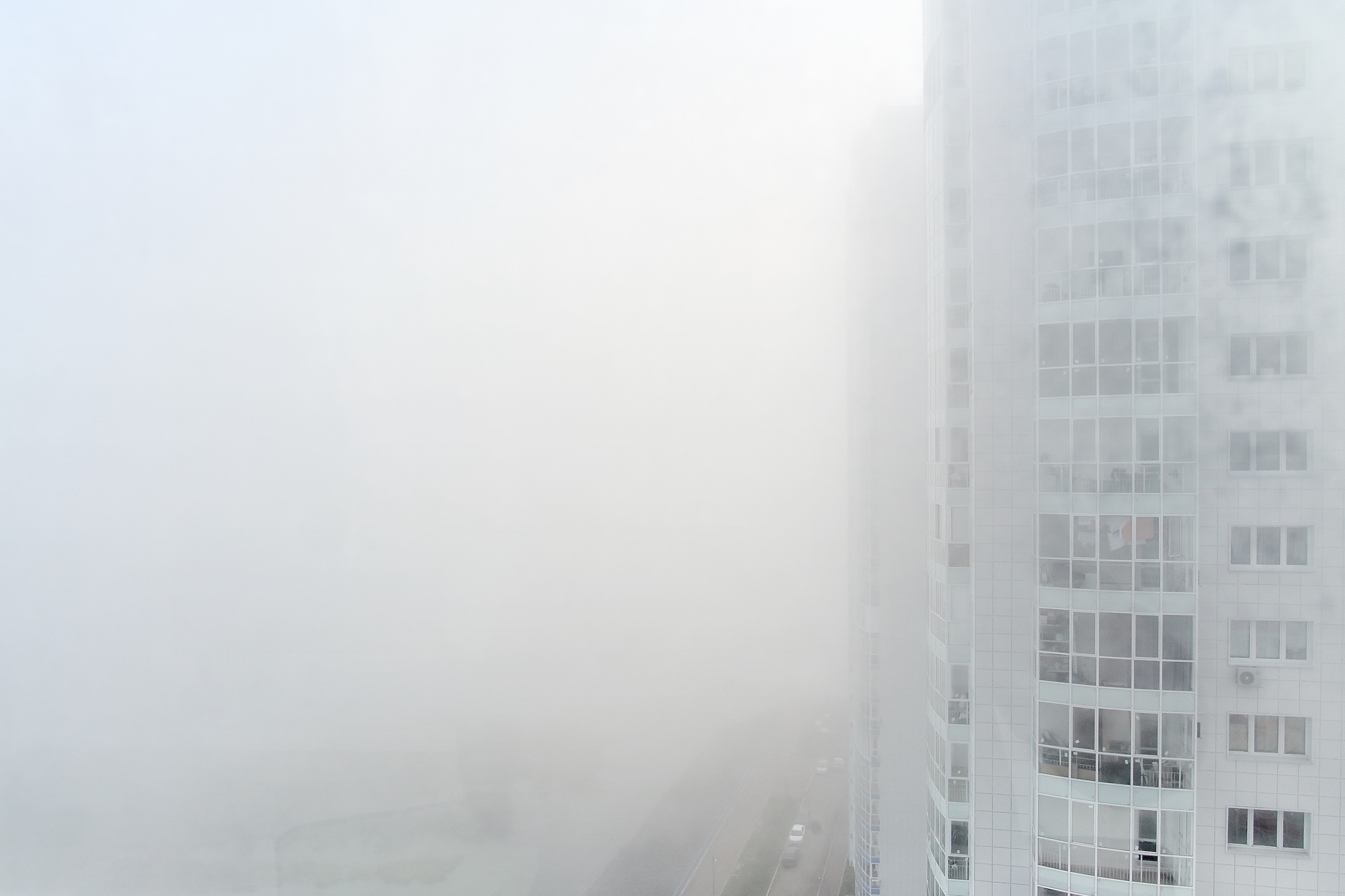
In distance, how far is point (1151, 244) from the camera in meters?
2.45

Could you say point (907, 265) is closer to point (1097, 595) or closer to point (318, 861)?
point (1097, 595)

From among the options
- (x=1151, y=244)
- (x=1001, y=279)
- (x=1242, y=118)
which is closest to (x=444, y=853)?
(x=1001, y=279)

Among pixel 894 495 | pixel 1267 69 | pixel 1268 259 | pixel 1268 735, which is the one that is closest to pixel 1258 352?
pixel 1268 259

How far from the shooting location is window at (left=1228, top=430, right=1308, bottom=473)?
93.0 inches

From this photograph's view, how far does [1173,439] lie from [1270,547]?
1.57 feet

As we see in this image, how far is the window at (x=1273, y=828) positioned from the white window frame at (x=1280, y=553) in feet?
2.74

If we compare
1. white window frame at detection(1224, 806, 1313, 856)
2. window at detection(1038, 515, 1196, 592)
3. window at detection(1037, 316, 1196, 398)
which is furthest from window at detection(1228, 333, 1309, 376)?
white window frame at detection(1224, 806, 1313, 856)

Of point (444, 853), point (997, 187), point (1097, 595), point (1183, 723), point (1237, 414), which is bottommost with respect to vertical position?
point (444, 853)

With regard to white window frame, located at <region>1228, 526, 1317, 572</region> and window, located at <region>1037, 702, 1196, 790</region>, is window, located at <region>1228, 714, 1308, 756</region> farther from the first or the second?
white window frame, located at <region>1228, 526, 1317, 572</region>

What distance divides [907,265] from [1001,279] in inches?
89.9

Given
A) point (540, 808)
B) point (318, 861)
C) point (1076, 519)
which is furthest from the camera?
point (540, 808)

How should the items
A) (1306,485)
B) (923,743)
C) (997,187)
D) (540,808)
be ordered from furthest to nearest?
1. (540,808)
2. (923,743)
3. (997,187)
4. (1306,485)

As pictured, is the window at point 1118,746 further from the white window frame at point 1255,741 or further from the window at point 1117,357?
the window at point 1117,357

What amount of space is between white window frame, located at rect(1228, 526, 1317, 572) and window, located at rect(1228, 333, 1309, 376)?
52 centimetres
